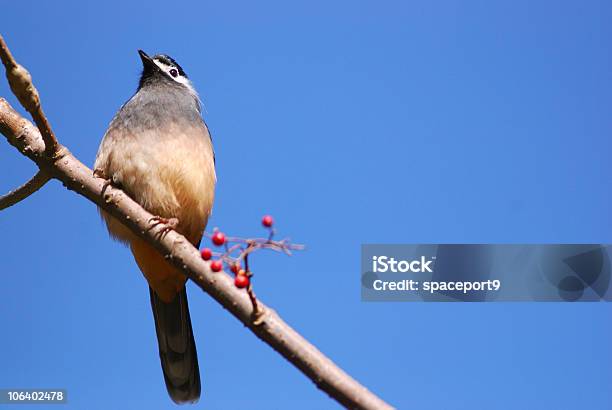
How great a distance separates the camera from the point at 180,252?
2.91m

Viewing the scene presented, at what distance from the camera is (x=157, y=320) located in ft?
14.2

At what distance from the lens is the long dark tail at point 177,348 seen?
4.14m

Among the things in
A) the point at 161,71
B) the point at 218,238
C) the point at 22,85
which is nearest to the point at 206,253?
the point at 218,238

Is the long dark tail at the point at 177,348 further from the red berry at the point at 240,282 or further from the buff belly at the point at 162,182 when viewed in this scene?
the red berry at the point at 240,282

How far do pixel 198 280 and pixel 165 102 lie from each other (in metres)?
2.12

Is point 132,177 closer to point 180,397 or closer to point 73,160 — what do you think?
point 73,160

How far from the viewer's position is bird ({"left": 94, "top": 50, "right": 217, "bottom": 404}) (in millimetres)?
3963

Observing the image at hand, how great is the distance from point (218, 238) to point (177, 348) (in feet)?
5.36

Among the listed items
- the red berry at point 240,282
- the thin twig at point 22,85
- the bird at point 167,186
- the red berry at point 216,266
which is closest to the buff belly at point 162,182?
the bird at point 167,186

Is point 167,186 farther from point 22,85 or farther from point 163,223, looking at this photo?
point 22,85

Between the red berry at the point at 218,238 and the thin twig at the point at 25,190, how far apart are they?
890 mm

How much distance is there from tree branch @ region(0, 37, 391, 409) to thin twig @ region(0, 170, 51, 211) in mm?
44

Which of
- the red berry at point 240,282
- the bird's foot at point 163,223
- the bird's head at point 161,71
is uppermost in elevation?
the bird's head at point 161,71


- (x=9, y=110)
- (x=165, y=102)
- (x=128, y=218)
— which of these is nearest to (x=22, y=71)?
(x=9, y=110)
